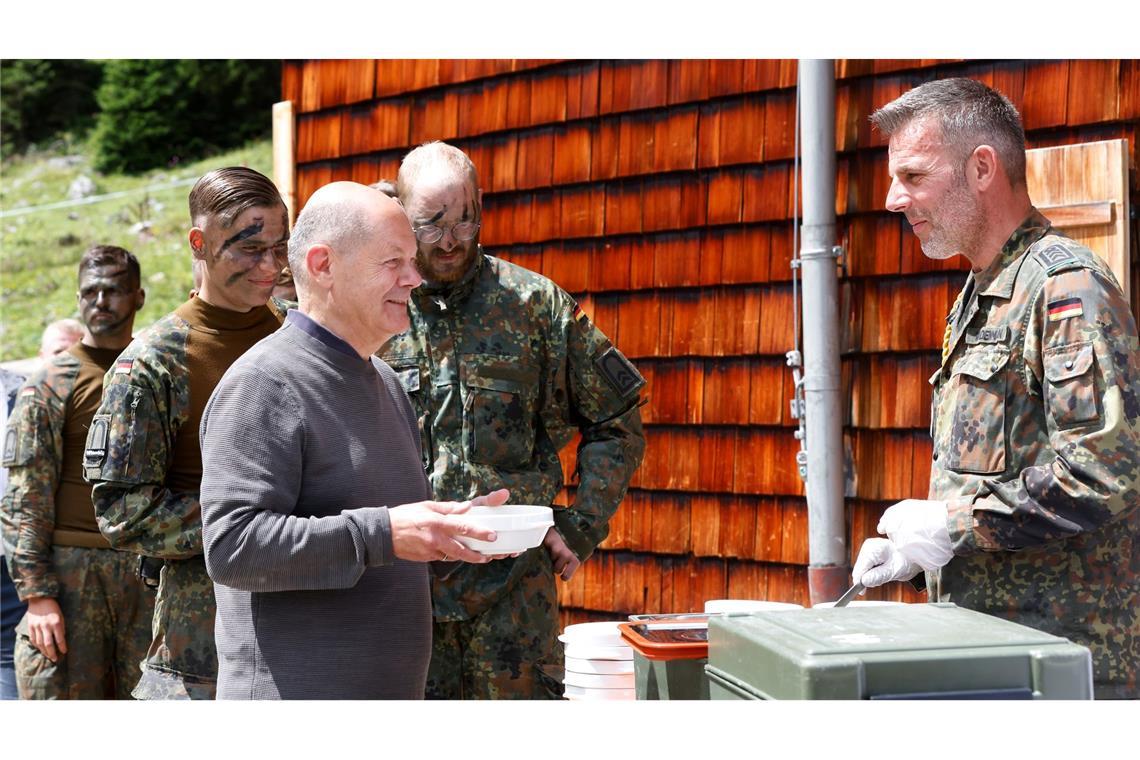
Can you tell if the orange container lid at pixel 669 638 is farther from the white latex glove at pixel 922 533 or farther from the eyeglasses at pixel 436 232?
the eyeglasses at pixel 436 232

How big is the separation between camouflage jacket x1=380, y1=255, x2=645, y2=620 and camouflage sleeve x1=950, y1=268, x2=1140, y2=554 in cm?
120

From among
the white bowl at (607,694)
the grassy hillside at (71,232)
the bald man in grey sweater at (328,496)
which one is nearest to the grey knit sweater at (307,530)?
the bald man in grey sweater at (328,496)

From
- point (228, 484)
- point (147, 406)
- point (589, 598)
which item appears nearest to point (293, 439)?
point (228, 484)

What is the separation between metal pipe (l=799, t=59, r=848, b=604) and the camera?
3979 millimetres

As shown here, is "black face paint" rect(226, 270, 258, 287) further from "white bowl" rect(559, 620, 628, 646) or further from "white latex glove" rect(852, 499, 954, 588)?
"white latex glove" rect(852, 499, 954, 588)

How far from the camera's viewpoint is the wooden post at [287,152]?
237 inches

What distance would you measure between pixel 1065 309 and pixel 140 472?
2007 mm

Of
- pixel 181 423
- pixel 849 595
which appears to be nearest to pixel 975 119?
pixel 849 595

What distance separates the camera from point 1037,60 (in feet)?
11.6

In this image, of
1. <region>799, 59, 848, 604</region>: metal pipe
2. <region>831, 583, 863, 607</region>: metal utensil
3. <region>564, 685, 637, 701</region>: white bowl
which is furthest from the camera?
<region>799, 59, 848, 604</region>: metal pipe

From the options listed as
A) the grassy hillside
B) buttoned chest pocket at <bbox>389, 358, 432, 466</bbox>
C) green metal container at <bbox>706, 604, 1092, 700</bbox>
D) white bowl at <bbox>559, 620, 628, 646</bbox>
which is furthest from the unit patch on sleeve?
the grassy hillside

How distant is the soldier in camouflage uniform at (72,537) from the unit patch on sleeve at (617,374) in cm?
186

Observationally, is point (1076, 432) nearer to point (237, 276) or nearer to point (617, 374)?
point (617, 374)
